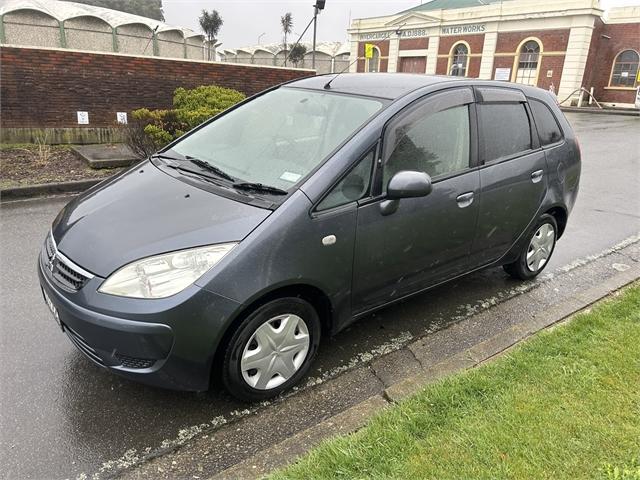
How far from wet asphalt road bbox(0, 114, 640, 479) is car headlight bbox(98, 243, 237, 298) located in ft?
2.52

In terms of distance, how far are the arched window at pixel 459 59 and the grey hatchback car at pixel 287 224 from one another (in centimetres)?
3937

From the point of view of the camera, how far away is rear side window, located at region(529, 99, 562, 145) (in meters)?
4.12

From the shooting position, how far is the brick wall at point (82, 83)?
908 cm

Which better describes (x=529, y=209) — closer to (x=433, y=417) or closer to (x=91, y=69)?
(x=433, y=417)

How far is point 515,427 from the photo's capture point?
2.36 meters

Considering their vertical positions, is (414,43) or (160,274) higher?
(414,43)

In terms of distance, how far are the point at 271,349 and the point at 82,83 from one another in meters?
9.23

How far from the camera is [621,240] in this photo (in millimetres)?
5801

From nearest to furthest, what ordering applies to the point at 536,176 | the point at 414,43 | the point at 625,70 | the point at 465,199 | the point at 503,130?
→ the point at 465,199
the point at 503,130
the point at 536,176
the point at 625,70
the point at 414,43

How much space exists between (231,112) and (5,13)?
25.7 m

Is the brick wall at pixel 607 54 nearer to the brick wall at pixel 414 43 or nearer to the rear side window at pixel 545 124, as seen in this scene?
the brick wall at pixel 414 43

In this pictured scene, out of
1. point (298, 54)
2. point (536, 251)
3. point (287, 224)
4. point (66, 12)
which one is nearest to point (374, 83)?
point (287, 224)

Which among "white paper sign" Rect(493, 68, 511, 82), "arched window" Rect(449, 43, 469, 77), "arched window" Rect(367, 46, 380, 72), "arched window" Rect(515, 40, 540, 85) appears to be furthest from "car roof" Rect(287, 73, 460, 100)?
"arched window" Rect(367, 46, 380, 72)

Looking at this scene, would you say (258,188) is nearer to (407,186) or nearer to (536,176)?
(407,186)
